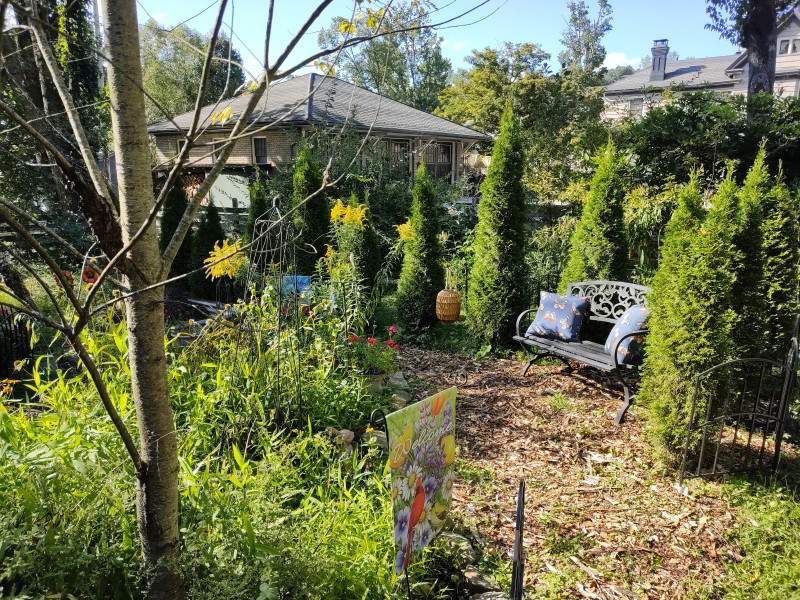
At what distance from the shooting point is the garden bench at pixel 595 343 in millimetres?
5125

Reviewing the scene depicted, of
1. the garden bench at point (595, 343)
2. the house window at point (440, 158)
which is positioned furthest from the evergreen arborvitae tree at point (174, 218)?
the house window at point (440, 158)

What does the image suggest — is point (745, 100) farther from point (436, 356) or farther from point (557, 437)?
point (557, 437)

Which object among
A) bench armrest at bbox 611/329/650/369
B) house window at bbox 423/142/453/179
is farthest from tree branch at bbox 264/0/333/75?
house window at bbox 423/142/453/179

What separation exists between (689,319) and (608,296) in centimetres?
263

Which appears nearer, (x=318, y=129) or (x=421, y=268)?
(x=421, y=268)

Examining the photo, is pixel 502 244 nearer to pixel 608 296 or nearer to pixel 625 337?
pixel 608 296

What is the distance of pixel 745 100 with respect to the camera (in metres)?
11.8

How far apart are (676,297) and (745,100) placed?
10.4 metres

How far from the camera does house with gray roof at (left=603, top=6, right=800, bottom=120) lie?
107ft

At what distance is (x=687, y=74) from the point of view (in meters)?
35.7

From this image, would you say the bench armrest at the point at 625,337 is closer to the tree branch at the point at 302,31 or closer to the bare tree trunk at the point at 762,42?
the tree branch at the point at 302,31

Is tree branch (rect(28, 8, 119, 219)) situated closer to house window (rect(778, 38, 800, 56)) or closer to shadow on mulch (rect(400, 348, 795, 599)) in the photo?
shadow on mulch (rect(400, 348, 795, 599))

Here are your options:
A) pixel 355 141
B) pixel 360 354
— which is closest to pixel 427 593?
pixel 360 354

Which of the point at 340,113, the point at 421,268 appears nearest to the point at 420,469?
the point at 421,268
